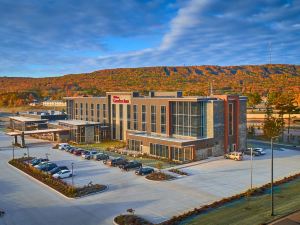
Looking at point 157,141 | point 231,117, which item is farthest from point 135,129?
point 231,117

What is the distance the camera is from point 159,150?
5606cm

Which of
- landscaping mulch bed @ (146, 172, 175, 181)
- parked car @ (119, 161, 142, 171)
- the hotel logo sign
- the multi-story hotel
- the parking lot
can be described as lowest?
the parking lot

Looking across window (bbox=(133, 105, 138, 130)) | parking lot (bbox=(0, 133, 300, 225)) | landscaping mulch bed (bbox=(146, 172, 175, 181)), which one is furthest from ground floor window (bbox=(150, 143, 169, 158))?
landscaping mulch bed (bbox=(146, 172, 175, 181))

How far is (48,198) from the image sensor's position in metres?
34.7

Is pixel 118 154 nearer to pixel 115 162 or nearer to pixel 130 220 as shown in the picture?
pixel 115 162

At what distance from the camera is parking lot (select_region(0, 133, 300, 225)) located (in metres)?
29.9

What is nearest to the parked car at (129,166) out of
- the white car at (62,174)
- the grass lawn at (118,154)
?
the grass lawn at (118,154)

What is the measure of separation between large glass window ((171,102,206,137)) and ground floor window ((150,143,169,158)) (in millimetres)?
4892

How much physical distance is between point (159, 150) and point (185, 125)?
640 cm

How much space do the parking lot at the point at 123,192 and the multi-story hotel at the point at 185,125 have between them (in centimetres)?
413

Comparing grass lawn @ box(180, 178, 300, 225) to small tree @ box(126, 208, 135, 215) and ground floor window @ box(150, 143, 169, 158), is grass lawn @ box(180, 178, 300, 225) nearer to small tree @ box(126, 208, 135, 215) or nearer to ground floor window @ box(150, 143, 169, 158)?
small tree @ box(126, 208, 135, 215)

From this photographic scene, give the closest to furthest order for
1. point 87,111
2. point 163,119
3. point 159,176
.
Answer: point 159,176 < point 163,119 < point 87,111

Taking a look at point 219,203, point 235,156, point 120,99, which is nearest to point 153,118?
point 120,99

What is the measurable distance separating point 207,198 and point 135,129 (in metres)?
36.1
